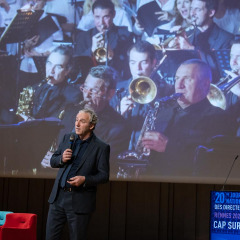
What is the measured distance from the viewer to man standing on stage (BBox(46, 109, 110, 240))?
11.1 ft

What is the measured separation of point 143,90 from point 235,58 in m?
1.03

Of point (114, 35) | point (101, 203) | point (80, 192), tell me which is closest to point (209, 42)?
point (114, 35)

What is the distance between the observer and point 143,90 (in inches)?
215

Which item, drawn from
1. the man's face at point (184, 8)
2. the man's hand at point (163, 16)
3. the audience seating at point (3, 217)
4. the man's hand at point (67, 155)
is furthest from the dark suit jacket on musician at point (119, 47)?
the man's hand at point (67, 155)

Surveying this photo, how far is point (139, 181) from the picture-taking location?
555 cm

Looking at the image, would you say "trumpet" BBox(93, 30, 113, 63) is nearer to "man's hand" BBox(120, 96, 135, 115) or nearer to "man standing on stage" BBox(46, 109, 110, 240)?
"man's hand" BBox(120, 96, 135, 115)

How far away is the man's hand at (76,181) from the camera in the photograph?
333 centimetres

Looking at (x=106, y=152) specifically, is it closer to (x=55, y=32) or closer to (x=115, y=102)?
(x=115, y=102)

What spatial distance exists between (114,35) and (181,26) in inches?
29.2

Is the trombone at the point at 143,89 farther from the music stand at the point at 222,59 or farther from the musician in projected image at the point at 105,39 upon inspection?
the music stand at the point at 222,59

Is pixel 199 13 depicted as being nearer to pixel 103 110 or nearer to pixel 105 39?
pixel 105 39

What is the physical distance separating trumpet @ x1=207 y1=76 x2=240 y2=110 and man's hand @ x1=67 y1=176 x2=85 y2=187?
94.6 inches

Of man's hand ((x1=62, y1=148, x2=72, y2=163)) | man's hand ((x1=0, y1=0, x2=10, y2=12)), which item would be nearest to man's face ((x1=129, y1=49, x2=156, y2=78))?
man's hand ((x1=0, y1=0, x2=10, y2=12))

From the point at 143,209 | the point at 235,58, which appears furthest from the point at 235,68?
the point at 143,209
